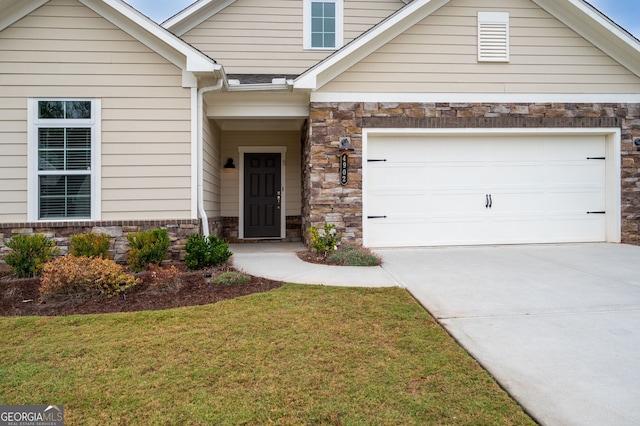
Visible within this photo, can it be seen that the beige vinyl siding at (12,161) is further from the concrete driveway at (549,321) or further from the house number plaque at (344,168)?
the concrete driveway at (549,321)

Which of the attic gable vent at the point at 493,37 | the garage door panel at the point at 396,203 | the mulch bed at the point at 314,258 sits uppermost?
the attic gable vent at the point at 493,37

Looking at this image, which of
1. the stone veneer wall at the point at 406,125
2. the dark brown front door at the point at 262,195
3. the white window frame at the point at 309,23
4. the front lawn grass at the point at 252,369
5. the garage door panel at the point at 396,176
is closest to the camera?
the front lawn grass at the point at 252,369

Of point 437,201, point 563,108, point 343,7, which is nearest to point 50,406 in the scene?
point 437,201

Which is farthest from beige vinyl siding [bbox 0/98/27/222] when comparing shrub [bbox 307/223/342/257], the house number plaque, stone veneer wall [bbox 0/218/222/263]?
the house number plaque

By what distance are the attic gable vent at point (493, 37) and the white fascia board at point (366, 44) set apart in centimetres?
88

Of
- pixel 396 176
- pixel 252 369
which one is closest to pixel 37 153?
pixel 252 369

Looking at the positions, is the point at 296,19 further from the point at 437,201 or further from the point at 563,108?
the point at 563,108

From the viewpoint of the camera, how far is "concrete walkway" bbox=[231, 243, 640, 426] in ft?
7.36

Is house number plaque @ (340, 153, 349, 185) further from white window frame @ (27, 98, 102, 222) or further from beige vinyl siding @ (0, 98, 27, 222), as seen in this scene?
beige vinyl siding @ (0, 98, 27, 222)

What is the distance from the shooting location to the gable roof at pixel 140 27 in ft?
19.1

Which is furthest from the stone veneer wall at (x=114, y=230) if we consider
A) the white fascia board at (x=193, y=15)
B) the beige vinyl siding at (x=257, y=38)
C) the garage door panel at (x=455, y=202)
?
the white fascia board at (x=193, y=15)

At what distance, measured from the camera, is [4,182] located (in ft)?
19.3

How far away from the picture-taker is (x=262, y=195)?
9.60m

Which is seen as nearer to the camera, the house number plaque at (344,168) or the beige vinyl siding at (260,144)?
the house number plaque at (344,168)
